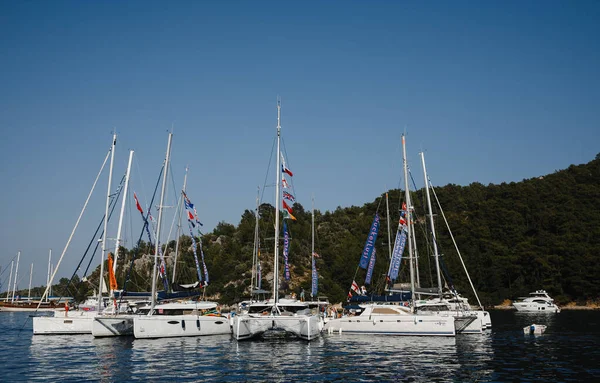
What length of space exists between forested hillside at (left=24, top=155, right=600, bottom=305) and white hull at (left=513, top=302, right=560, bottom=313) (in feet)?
30.9

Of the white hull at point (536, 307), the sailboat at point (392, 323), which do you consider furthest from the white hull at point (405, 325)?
the white hull at point (536, 307)

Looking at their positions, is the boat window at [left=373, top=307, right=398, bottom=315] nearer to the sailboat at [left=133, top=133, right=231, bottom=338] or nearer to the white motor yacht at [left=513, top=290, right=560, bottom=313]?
the sailboat at [left=133, top=133, right=231, bottom=338]

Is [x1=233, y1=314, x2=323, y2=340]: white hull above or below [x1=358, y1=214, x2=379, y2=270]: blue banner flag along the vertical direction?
below

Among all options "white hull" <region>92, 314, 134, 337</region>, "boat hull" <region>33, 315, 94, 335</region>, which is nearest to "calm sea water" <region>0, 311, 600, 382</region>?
"white hull" <region>92, 314, 134, 337</region>

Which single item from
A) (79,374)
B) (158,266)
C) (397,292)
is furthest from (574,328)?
(79,374)

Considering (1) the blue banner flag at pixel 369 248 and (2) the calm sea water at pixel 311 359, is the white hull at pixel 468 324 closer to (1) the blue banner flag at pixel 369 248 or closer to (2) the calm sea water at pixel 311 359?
(2) the calm sea water at pixel 311 359

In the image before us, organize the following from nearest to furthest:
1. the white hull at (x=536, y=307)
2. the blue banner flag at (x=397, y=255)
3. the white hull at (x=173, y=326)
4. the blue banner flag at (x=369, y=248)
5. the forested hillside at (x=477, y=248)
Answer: the white hull at (x=173, y=326) < the blue banner flag at (x=397, y=255) < the blue banner flag at (x=369, y=248) < the white hull at (x=536, y=307) < the forested hillside at (x=477, y=248)

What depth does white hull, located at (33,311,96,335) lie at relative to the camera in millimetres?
40000

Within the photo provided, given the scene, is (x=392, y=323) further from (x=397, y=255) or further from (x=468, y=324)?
(x=397, y=255)

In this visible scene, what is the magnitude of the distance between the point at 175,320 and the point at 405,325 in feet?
55.7

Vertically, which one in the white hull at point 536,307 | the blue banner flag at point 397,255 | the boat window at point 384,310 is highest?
the blue banner flag at point 397,255

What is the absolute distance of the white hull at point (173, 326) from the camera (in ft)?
116

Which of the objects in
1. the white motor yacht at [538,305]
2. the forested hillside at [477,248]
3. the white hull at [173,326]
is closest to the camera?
the white hull at [173,326]

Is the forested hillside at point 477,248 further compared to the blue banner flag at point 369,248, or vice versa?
the forested hillside at point 477,248
